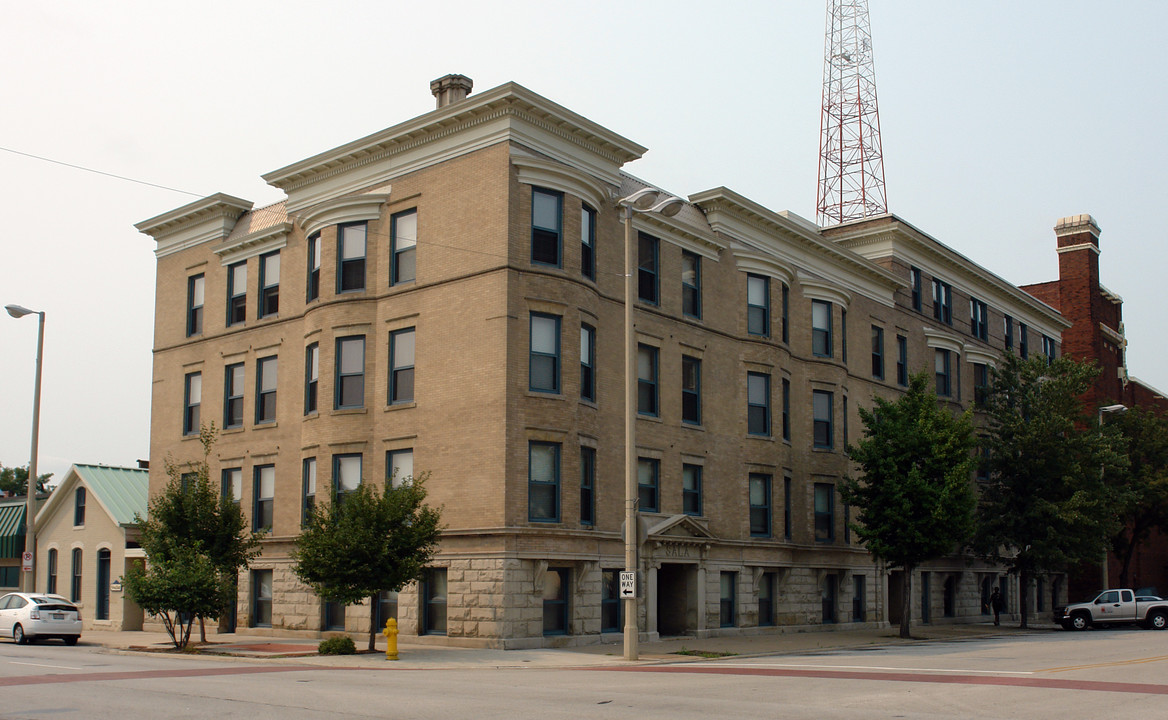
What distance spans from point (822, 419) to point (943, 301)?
1309cm

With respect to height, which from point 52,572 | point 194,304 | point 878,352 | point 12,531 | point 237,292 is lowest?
point 52,572

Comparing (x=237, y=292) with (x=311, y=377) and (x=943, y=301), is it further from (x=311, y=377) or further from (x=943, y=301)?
(x=943, y=301)

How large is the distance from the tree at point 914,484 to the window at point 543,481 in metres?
12.0

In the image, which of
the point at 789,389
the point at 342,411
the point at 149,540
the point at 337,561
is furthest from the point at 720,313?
the point at 149,540

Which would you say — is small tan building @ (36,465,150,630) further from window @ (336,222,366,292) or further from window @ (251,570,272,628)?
window @ (336,222,366,292)

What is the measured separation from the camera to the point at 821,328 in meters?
40.5

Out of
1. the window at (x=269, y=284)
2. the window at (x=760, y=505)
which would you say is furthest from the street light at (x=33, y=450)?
the window at (x=760, y=505)

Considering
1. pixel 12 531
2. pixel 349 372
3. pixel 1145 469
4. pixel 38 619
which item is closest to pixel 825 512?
pixel 349 372

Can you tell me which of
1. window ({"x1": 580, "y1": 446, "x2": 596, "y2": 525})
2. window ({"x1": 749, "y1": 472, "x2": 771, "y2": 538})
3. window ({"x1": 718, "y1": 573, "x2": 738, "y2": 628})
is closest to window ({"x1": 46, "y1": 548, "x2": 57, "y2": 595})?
window ({"x1": 580, "y1": 446, "x2": 596, "y2": 525})

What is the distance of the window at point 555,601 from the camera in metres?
28.1

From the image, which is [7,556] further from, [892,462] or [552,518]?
[892,462]

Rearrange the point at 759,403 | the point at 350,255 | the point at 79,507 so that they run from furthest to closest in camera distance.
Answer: the point at 79,507, the point at 759,403, the point at 350,255

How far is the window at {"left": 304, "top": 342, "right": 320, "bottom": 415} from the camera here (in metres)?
32.0

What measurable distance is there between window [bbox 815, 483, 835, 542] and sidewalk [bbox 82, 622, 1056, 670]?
3.49 meters
